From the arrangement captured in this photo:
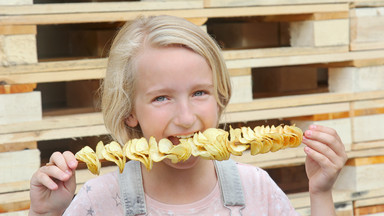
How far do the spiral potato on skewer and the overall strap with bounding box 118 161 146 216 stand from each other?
0.47 ft

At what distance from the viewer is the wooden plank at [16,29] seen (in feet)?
6.21

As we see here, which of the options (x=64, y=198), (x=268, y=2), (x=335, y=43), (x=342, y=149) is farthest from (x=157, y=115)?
(x=335, y=43)

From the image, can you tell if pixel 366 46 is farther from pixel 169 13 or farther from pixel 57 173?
pixel 57 173

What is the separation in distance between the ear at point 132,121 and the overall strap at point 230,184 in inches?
8.2

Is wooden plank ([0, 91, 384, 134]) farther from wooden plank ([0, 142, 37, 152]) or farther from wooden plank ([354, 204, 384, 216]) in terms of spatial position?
wooden plank ([354, 204, 384, 216])

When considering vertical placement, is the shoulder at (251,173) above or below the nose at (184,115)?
below

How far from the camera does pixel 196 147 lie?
132cm

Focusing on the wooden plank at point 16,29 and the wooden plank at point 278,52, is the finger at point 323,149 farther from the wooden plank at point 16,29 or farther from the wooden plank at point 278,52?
the wooden plank at point 16,29

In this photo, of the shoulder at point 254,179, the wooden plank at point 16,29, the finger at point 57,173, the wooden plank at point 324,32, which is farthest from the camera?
the wooden plank at point 324,32

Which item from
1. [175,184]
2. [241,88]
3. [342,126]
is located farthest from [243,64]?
[175,184]

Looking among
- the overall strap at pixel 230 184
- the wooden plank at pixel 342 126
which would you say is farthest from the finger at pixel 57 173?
the wooden plank at pixel 342 126

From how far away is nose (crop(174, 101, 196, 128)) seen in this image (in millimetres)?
1332

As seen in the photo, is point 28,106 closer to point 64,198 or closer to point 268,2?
point 64,198

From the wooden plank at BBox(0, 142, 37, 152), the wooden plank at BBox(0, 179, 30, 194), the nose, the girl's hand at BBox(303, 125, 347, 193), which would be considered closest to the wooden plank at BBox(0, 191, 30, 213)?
the wooden plank at BBox(0, 179, 30, 194)
